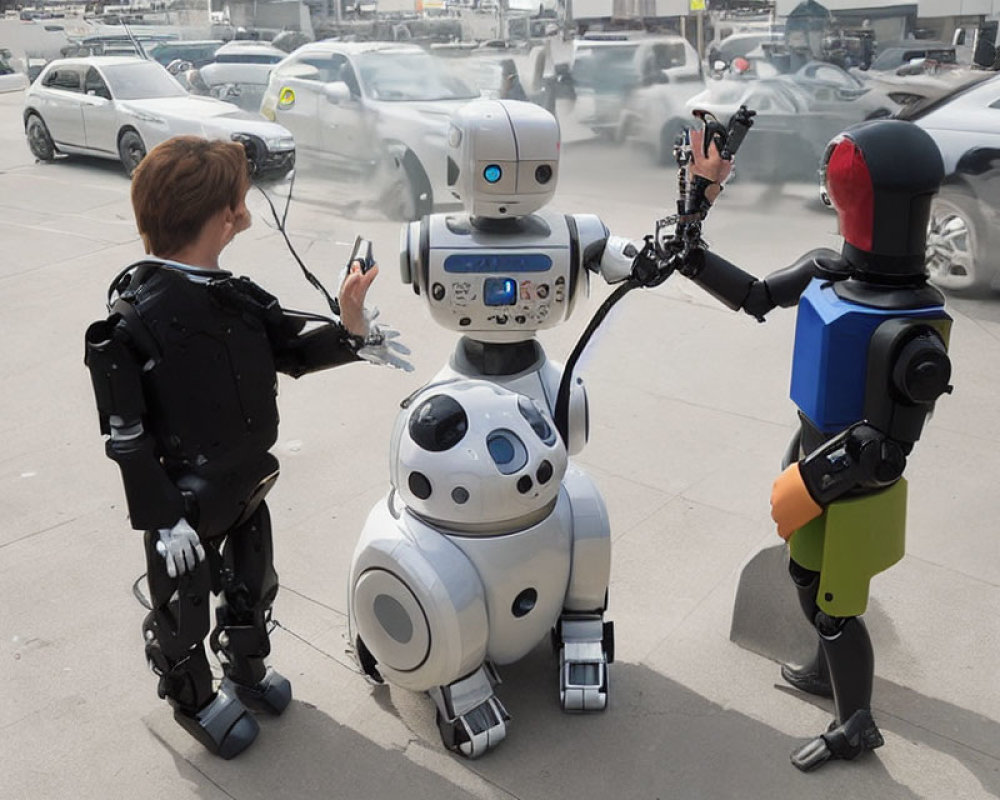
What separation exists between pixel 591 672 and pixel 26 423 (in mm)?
3664

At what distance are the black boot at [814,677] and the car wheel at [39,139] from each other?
39.7 feet

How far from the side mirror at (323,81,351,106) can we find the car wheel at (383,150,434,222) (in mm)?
937

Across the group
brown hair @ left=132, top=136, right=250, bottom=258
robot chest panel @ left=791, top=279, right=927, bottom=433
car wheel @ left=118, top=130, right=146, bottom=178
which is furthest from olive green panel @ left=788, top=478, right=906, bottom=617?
car wheel @ left=118, top=130, right=146, bottom=178

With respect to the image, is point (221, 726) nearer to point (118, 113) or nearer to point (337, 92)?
point (337, 92)

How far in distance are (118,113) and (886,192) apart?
10827 millimetres

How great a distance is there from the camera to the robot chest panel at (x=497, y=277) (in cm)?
317

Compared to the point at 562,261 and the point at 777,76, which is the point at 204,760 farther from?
the point at 777,76

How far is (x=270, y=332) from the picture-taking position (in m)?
2.90

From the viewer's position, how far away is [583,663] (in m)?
3.16

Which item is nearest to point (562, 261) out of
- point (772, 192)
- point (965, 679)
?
point (965, 679)

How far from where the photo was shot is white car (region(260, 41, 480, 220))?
9516mm

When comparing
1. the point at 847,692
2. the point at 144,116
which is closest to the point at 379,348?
the point at 847,692

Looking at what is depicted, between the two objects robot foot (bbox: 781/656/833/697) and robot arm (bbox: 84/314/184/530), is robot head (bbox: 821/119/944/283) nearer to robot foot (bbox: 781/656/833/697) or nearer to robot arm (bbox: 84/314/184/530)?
robot foot (bbox: 781/656/833/697)

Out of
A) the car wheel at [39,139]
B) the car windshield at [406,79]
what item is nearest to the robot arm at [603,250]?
the car windshield at [406,79]
